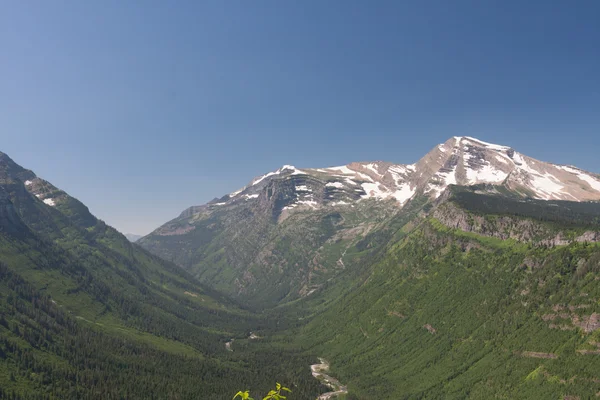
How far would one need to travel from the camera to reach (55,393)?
196125mm

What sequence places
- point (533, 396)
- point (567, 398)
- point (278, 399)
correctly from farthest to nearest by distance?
point (533, 396)
point (567, 398)
point (278, 399)

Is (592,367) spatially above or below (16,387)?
above

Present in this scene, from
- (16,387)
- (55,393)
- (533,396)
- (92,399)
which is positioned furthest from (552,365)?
(16,387)

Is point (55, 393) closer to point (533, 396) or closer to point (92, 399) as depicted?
point (92, 399)

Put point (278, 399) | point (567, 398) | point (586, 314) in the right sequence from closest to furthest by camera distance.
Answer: point (278, 399) < point (567, 398) < point (586, 314)

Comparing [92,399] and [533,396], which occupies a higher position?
[533,396]

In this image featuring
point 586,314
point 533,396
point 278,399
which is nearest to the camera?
point 278,399

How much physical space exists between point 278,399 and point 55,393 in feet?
717

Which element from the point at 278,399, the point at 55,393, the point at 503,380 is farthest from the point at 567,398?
the point at 55,393

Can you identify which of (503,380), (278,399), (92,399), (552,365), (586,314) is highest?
(278,399)

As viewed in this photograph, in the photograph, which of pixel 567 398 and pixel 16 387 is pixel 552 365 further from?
pixel 16 387

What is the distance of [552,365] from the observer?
185500 millimetres

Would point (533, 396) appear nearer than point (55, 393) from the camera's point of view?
Yes

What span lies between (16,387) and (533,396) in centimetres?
24237
